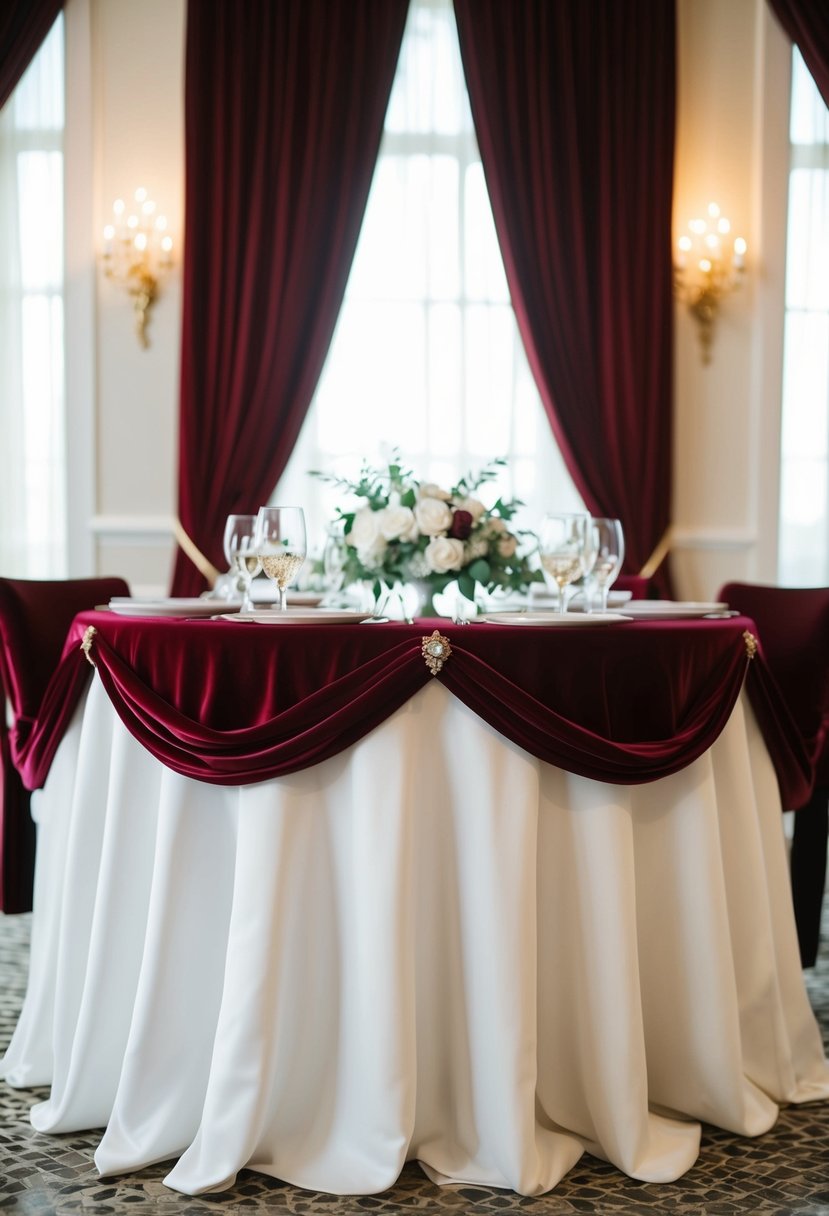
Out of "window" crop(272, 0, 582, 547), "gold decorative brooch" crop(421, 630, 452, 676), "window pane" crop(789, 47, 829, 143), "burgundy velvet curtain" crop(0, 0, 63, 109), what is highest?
"burgundy velvet curtain" crop(0, 0, 63, 109)

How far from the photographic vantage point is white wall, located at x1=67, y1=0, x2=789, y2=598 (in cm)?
555

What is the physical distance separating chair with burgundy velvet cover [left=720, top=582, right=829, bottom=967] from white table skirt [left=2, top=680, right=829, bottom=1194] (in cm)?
67

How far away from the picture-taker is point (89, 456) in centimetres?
563

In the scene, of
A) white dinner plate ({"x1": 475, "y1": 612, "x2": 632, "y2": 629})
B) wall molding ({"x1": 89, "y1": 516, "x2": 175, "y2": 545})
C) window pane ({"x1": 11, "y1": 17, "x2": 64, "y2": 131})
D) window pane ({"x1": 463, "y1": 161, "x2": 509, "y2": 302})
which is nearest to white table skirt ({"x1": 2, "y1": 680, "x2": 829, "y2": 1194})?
white dinner plate ({"x1": 475, "y1": 612, "x2": 632, "y2": 629})

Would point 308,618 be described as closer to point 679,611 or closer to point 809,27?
point 679,611

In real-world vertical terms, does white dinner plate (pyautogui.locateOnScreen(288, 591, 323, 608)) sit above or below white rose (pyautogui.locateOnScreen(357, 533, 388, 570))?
below

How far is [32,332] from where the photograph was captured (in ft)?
18.7

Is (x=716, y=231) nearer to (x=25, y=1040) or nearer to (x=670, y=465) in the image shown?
(x=670, y=465)

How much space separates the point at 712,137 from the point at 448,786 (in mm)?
4399

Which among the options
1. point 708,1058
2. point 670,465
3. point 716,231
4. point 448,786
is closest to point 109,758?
point 448,786

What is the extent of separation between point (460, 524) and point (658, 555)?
121 inches

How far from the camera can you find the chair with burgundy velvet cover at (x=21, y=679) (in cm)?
286

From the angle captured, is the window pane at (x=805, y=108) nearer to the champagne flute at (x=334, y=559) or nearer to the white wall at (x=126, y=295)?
the white wall at (x=126, y=295)

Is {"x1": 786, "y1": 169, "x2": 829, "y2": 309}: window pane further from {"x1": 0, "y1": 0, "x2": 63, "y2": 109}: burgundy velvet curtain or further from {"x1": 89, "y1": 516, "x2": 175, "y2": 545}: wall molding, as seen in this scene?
{"x1": 0, "y1": 0, "x2": 63, "y2": 109}: burgundy velvet curtain
